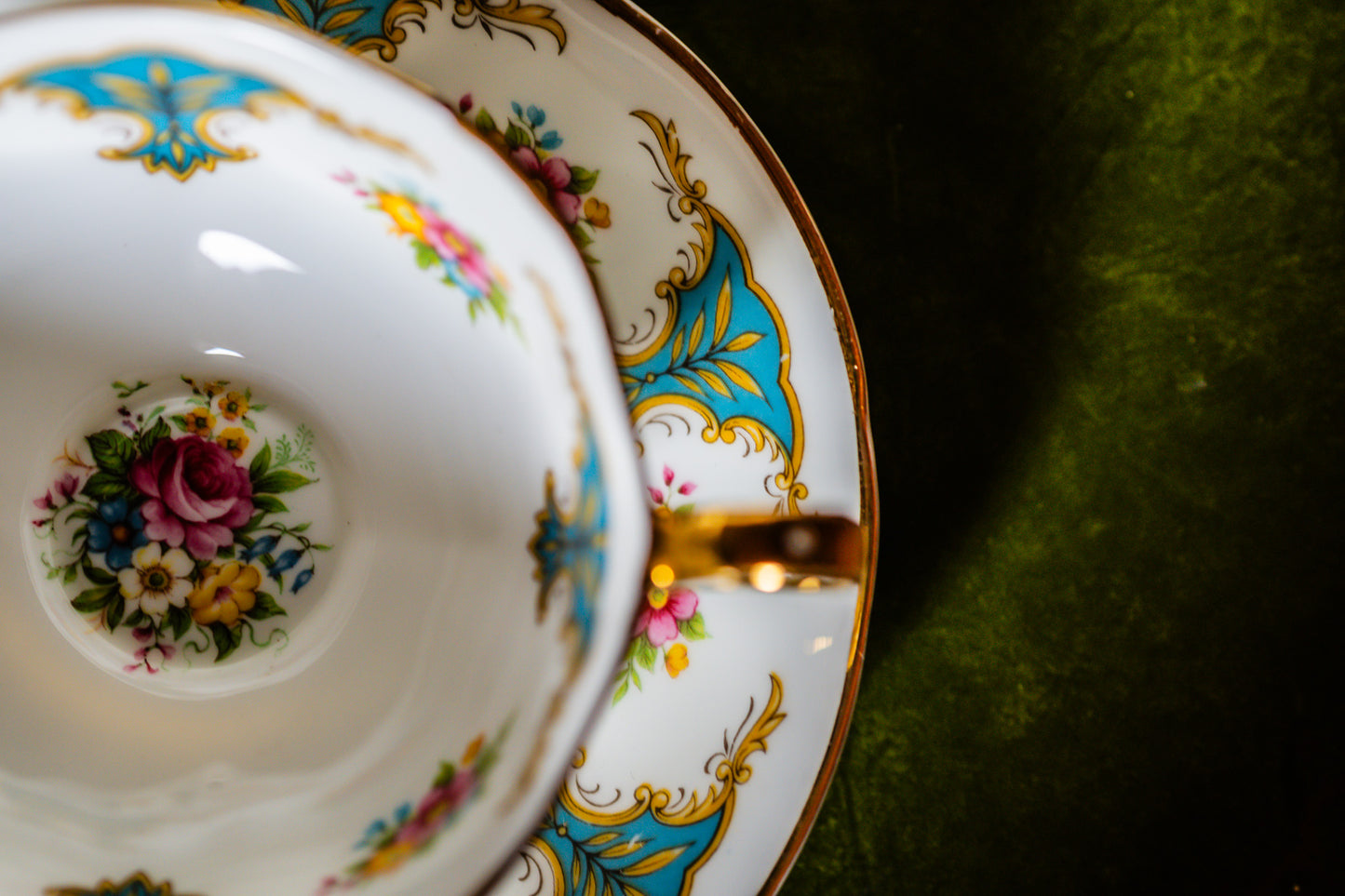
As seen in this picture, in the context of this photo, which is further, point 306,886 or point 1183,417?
point 1183,417

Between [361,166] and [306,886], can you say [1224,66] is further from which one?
[306,886]

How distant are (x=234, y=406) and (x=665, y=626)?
0.37m

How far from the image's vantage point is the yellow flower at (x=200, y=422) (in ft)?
2.08

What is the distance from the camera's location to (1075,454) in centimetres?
68

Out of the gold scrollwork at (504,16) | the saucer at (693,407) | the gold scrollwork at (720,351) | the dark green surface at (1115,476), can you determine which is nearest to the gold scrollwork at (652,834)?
the saucer at (693,407)

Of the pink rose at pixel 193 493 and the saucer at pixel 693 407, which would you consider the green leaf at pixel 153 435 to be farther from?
the saucer at pixel 693 407

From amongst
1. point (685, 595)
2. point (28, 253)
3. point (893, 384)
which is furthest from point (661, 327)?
point (28, 253)

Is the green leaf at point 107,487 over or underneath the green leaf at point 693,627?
over

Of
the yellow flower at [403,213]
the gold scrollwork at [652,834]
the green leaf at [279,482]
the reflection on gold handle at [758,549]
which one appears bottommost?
the gold scrollwork at [652,834]

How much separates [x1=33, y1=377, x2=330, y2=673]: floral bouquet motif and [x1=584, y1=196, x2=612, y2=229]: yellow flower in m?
0.31

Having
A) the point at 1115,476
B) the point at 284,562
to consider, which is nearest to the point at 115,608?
the point at 284,562

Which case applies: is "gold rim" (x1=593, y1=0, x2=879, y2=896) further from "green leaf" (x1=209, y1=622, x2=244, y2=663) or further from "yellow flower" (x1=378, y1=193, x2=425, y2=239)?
"green leaf" (x1=209, y1=622, x2=244, y2=663)

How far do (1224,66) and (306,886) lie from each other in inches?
32.6

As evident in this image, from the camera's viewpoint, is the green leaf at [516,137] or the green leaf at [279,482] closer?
the green leaf at [516,137]
